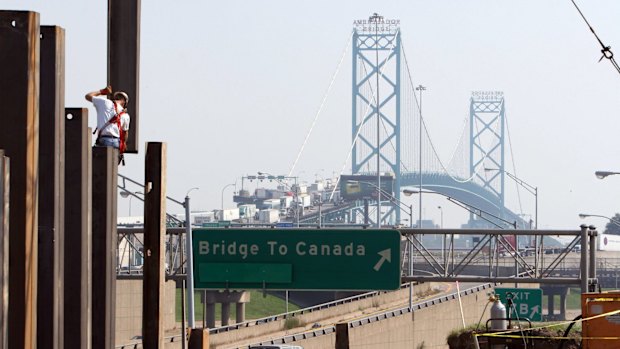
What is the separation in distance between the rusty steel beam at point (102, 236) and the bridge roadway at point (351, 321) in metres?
47.7

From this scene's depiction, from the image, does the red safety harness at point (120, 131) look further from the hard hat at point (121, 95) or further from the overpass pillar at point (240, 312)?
the overpass pillar at point (240, 312)

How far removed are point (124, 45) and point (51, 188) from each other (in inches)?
76.0

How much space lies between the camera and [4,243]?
10.0 m

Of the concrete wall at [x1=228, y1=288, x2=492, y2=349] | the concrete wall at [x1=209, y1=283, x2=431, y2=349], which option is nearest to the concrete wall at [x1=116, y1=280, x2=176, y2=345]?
the concrete wall at [x1=209, y1=283, x2=431, y2=349]

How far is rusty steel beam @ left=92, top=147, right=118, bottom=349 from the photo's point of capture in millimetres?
12070

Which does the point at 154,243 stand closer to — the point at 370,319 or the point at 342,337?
the point at 342,337

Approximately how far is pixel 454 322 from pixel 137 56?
7217 cm

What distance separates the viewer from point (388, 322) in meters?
71.8

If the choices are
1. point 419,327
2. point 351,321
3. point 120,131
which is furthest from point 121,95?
point 419,327

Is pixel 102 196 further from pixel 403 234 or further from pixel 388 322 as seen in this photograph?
pixel 388 322

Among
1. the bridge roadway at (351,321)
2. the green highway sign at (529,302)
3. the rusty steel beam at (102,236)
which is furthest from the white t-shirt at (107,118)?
the bridge roadway at (351,321)

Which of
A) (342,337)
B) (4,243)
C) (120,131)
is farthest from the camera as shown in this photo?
(342,337)

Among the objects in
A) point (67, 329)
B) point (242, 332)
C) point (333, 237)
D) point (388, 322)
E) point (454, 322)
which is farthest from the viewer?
point (454, 322)

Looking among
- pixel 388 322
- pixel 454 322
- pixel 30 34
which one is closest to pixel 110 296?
pixel 30 34
